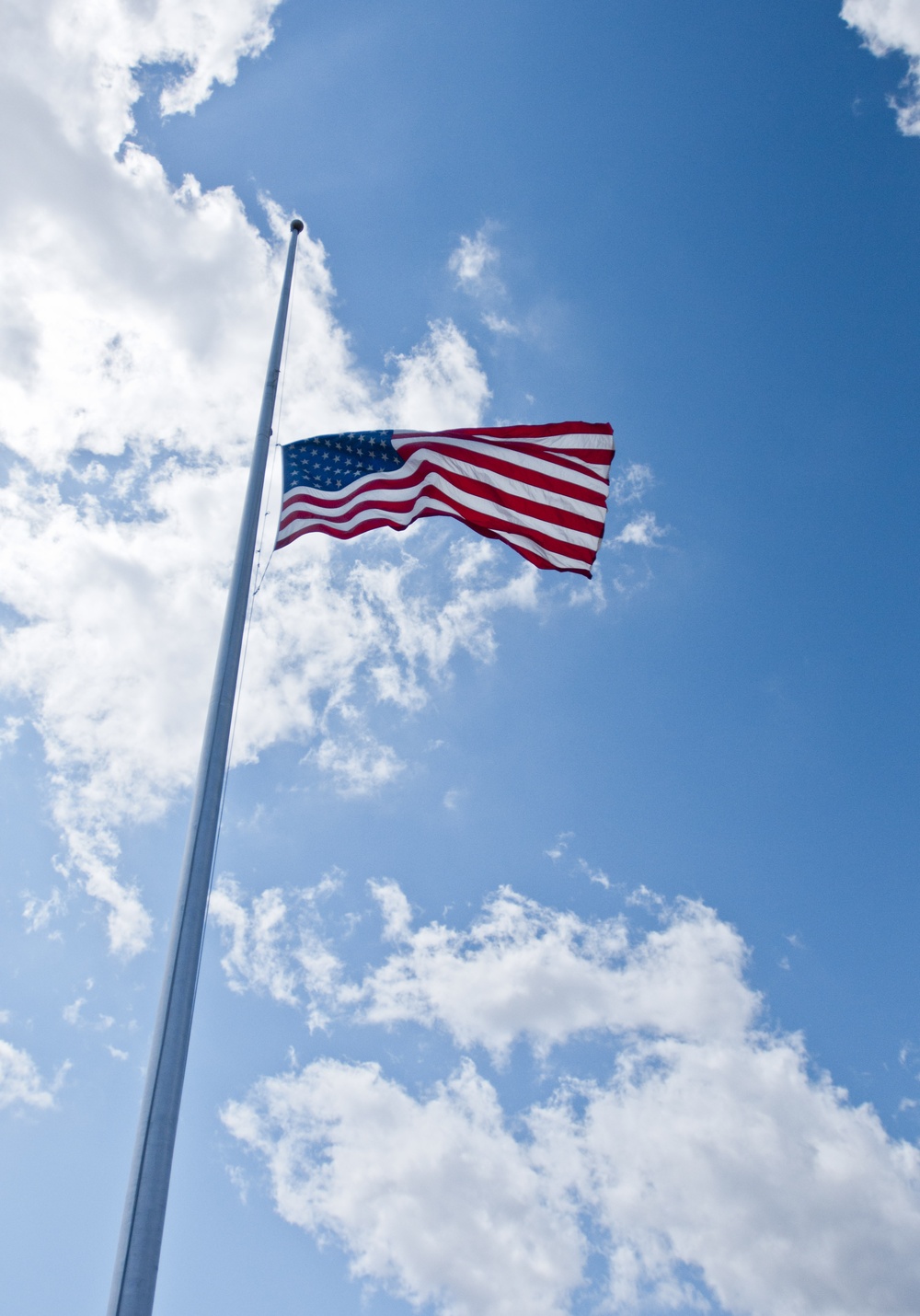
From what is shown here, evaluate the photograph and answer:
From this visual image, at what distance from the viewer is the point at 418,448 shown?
17641mm

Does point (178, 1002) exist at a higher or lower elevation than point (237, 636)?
lower

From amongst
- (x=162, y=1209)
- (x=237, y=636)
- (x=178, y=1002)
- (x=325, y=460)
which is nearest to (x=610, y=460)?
(x=325, y=460)

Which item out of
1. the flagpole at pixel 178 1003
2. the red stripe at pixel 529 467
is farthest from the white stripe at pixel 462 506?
the flagpole at pixel 178 1003

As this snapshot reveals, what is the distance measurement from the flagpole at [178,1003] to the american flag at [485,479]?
3.24 meters

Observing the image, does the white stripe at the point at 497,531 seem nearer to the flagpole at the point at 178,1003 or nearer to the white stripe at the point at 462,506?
the white stripe at the point at 462,506

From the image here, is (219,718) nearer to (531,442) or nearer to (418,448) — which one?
(418,448)

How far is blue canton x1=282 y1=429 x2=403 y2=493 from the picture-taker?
1669 centimetres

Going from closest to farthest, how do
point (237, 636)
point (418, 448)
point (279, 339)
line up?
1. point (237, 636)
2. point (279, 339)
3. point (418, 448)

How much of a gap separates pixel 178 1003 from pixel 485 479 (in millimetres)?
10500

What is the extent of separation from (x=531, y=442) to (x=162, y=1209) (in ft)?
42.8

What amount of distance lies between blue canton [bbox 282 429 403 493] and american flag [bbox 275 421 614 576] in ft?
0.05

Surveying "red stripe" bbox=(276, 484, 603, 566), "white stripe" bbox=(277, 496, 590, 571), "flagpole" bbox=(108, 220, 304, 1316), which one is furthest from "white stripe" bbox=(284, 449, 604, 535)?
"flagpole" bbox=(108, 220, 304, 1316)

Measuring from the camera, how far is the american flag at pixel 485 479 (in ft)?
55.6

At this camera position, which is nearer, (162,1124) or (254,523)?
(162,1124)
